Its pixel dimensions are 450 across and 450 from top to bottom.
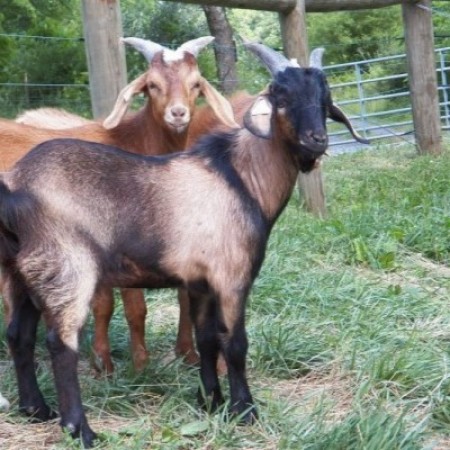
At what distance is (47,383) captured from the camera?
15.6 feet

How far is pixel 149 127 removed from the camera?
5.76m

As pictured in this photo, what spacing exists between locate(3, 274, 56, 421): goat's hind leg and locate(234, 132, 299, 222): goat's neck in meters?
1.16

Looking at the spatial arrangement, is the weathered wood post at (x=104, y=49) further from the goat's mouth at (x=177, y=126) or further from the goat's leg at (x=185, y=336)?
the goat's leg at (x=185, y=336)

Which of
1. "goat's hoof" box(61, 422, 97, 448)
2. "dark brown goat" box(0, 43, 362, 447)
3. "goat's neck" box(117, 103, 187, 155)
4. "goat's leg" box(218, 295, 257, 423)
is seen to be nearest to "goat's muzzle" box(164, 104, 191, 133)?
"goat's neck" box(117, 103, 187, 155)

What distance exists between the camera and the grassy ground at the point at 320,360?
410cm

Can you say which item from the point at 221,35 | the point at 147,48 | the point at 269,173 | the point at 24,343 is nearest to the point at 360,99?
the point at 221,35

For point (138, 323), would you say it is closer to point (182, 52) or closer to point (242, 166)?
point (242, 166)

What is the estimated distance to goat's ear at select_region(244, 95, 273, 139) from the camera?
14.6 feet

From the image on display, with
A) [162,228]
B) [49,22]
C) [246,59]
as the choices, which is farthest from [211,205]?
[246,59]

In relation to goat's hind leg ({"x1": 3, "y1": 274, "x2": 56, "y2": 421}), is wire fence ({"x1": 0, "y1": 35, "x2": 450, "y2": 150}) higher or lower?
higher

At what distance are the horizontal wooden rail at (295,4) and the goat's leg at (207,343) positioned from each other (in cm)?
389

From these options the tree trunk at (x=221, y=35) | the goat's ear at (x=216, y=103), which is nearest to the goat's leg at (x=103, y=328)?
the goat's ear at (x=216, y=103)

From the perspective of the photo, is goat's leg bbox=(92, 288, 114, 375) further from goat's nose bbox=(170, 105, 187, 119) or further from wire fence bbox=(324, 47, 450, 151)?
wire fence bbox=(324, 47, 450, 151)

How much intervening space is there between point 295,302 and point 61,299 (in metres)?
2.18
